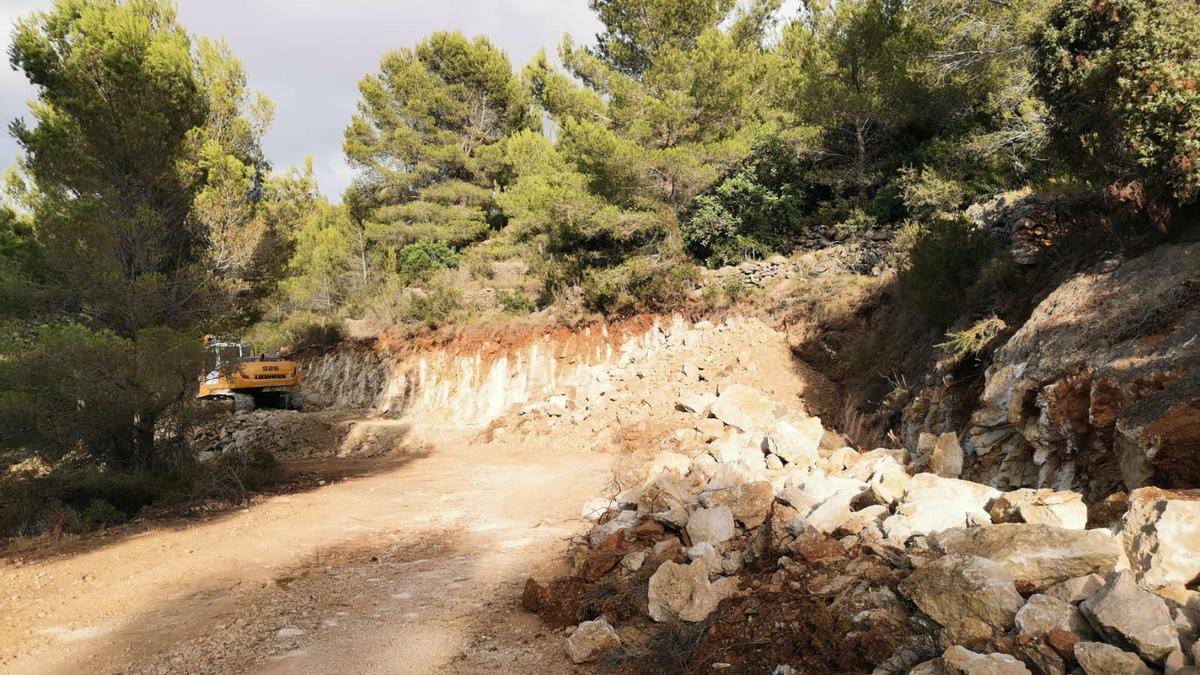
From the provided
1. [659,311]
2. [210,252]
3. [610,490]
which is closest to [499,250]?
[659,311]

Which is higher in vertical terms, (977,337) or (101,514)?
(977,337)

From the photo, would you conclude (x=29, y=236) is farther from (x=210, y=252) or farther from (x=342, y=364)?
(x=342, y=364)

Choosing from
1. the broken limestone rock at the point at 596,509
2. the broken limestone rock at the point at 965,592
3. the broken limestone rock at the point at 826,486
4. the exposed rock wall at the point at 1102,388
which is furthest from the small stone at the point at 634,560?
the exposed rock wall at the point at 1102,388

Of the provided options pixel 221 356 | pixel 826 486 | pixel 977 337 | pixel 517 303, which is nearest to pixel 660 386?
pixel 977 337

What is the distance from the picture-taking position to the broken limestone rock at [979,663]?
292cm

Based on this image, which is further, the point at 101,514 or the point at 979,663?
the point at 101,514

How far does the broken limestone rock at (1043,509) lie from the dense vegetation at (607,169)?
12.0 ft

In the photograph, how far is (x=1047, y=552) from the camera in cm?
362

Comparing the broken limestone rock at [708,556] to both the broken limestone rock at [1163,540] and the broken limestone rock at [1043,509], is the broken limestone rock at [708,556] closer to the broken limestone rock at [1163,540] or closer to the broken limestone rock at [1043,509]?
the broken limestone rock at [1043,509]

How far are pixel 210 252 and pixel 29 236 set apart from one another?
157 inches

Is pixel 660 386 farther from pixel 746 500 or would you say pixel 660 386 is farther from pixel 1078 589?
pixel 1078 589

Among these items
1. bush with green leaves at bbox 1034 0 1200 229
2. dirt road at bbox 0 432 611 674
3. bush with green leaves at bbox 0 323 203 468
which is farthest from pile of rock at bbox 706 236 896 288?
bush with green leaves at bbox 0 323 203 468

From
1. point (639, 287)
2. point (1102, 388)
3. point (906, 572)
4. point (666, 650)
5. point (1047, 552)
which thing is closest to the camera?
point (1047, 552)

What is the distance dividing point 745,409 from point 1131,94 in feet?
27.6
